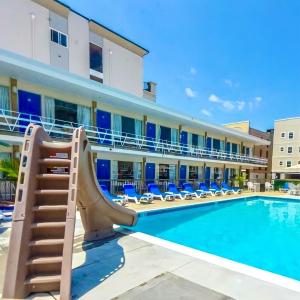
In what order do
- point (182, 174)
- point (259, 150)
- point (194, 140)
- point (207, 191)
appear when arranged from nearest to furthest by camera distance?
point (207, 191), point (182, 174), point (194, 140), point (259, 150)

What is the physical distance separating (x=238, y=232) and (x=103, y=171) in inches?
375

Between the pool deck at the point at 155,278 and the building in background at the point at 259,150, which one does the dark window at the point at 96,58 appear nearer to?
the pool deck at the point at 155,278

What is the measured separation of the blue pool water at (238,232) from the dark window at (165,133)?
24.0 feet

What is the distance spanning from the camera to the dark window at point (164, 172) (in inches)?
803

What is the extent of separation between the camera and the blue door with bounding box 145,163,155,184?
1907 centimetres

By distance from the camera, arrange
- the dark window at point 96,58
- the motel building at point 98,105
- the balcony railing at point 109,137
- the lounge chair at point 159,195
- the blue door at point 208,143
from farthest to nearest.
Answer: the blue door at point 208,143
the dark window at point 96,58
the lounge chair at point 159,195
the motel building at point 98,105
the balcony railing at point 109,137

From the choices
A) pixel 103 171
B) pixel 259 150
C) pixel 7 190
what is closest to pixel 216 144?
pixel 103 171

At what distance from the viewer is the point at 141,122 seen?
60.2 feet

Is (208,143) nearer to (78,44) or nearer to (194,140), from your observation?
(194,140)

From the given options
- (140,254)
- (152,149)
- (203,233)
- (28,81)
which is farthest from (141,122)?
(140,254)

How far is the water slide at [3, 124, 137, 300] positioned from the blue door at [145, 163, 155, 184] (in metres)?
14.1

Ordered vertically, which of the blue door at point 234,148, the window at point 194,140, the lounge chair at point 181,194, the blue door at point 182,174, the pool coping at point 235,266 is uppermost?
the window at point 194,140

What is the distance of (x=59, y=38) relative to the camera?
21.6 meters

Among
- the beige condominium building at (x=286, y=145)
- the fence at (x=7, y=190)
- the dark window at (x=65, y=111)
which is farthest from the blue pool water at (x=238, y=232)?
the beige condominium building at (x=286, y=145)
